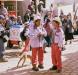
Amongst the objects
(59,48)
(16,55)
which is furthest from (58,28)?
(16,55)

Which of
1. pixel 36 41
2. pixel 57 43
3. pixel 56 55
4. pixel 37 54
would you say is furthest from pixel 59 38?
pixel 37 54

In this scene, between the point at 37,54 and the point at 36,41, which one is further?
the point at 37,54

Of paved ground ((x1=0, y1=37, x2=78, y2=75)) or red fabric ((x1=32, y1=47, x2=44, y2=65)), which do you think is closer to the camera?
paved ground ((x1=0, y1=37, x2=78, y2=75))

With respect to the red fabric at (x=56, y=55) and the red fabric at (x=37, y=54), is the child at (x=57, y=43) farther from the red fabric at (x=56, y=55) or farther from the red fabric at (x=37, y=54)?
the red fabric at (x=37, y=54)

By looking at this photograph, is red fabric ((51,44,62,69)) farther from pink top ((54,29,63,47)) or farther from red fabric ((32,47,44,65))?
red fabric ((32,47,44,65))

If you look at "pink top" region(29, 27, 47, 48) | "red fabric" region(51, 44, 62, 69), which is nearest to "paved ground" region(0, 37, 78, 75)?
"red fabric" region(51, 44, 62, 69)

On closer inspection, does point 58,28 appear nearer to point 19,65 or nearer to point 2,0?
point 19,65

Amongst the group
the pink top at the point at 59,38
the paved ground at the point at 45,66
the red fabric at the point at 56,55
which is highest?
the pink top at the point at 59,38

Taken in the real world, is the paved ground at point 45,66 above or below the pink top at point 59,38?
below

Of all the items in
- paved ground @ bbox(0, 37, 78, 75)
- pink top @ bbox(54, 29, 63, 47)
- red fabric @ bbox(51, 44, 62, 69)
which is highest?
pink top @ bbox(54, 29, 63, 47)

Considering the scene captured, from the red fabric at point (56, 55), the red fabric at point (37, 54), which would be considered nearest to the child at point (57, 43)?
the red fabric at point (56, 55)

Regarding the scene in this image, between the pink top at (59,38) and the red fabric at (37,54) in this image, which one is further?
the red fabric at (37,54)

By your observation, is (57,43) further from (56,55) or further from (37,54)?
(37,54)

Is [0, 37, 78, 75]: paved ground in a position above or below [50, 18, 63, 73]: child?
below
